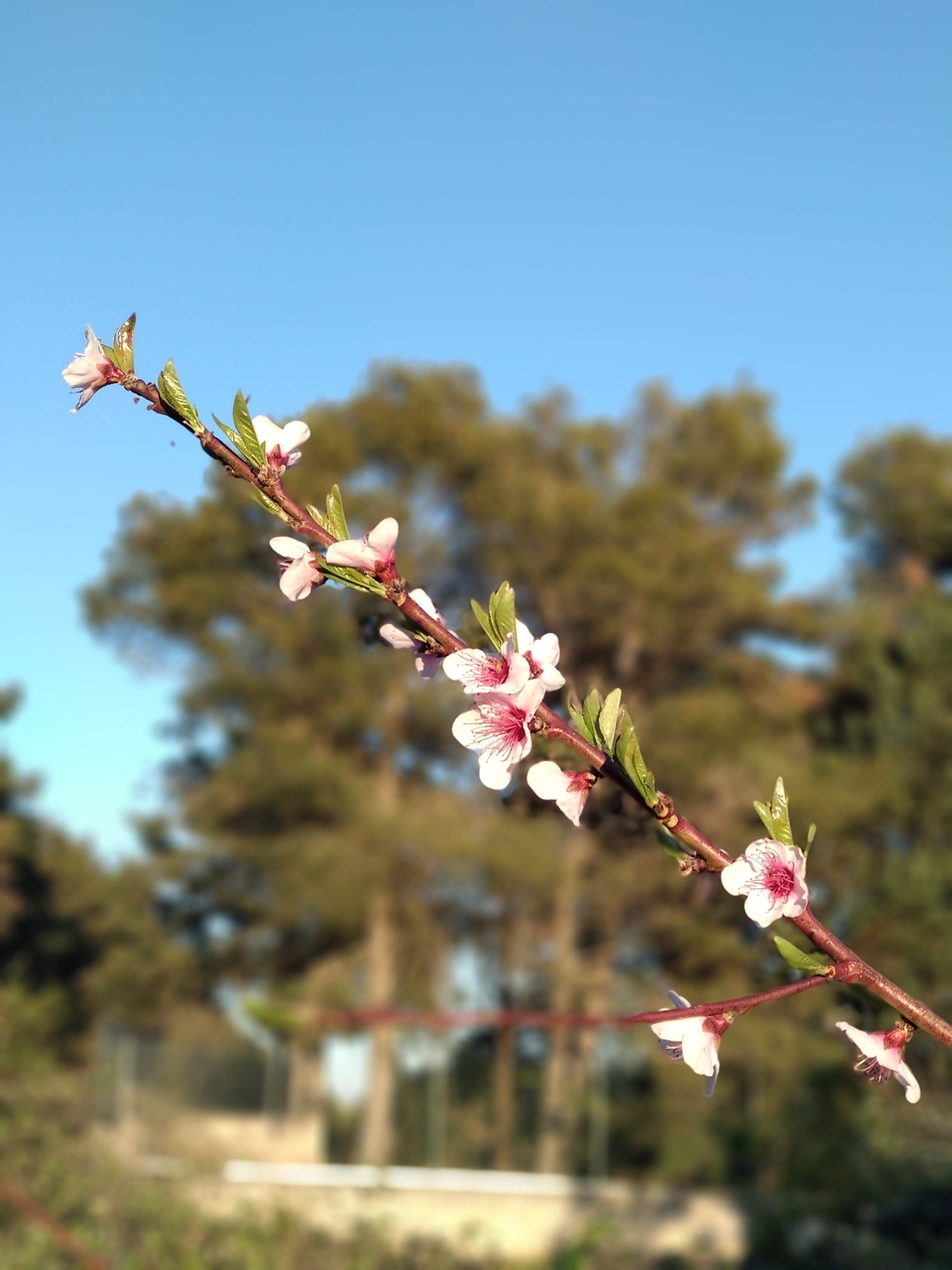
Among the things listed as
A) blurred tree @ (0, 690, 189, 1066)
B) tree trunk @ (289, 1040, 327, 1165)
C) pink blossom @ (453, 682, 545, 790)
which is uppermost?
blurred tree @ (0, 690, 189, 1066)

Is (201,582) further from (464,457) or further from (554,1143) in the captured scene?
(554,1143)

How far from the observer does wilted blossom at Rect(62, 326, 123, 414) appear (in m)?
0.97

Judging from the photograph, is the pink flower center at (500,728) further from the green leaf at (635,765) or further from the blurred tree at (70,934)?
the blurred tree at (70,934)

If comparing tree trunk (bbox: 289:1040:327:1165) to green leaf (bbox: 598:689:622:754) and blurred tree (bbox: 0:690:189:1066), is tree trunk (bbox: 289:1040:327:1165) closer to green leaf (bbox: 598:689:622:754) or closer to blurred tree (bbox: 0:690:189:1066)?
blurred tree (bbox: 0:690:189:1066)

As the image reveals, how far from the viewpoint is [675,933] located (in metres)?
17.9

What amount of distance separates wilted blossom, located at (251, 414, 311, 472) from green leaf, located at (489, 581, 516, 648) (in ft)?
0.63

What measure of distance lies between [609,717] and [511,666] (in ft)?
0.26

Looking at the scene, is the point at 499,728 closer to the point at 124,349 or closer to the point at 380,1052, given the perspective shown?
the point at 124,349

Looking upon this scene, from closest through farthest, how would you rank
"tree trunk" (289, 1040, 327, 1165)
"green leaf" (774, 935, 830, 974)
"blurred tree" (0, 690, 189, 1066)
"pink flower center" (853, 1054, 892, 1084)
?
"green leaf" (774, 935, 830, 974)
"pink flower center" (853, 1054, 892, 1084)
"tree trunk" (289, 1040, 327, 1165)
"blurred tree" (0, 690, 189, 1066)

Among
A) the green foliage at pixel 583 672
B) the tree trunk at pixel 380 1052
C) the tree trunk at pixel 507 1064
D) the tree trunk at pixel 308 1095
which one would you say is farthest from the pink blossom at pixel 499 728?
the tree trunk at pixel 308 1095

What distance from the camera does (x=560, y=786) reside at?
97cm

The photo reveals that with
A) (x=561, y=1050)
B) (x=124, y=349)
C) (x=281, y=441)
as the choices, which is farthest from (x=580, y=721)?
(x=561, y=1050)

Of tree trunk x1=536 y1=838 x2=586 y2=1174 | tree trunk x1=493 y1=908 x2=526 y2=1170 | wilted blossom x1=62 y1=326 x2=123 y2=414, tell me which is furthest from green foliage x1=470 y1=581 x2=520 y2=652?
tree trunk x1=493 y1=908 x2=526 y2=1170

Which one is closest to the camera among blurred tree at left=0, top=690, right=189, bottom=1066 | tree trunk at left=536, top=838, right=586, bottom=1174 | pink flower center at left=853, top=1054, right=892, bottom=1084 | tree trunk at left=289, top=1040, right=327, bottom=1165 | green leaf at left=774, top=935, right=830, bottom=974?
green leaf at left=774, top=935, right=830, bottom=974
